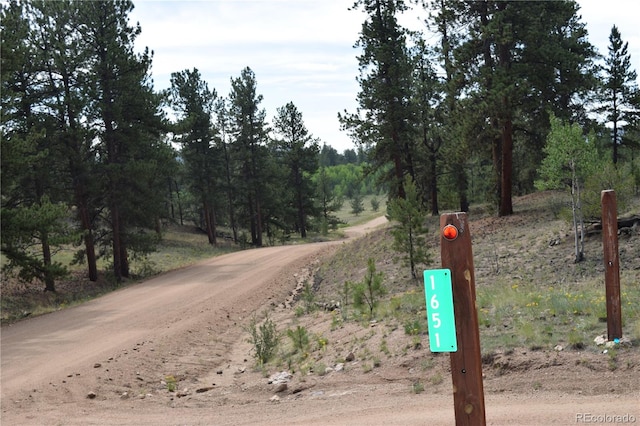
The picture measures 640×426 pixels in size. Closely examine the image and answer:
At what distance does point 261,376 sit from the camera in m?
10.1

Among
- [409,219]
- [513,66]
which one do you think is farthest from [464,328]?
[513,66]

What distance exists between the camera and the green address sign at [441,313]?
12.0 feet

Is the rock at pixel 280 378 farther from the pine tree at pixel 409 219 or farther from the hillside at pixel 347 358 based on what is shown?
the pine tree at pixel 409 219

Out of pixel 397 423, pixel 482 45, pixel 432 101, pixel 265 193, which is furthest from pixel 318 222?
pixel 397 423

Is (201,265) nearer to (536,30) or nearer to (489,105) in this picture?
(489,105)

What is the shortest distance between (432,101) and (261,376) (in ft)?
77.5

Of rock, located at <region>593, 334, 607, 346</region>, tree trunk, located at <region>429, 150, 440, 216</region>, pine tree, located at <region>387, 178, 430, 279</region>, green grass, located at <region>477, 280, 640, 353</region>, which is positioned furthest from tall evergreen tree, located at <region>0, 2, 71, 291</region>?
tree trunk, located at <region>429, 150, 440, 216</region>

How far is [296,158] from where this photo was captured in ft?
170

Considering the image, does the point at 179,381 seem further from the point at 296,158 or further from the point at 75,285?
the point at 296,158

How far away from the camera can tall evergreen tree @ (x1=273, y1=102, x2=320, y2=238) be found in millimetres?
49500

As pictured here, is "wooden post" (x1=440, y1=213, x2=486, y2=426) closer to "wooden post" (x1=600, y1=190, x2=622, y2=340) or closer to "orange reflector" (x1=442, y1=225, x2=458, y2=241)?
"orange reflector" (x1=442, y1=225, x2=458, y2=241)

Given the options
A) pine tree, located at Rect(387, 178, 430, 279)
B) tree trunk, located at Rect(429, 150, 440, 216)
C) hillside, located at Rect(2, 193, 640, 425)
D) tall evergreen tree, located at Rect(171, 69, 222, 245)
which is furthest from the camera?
tall evergreen tree, located at Rect(171, 69, 222, 245)

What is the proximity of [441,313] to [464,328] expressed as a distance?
186mm

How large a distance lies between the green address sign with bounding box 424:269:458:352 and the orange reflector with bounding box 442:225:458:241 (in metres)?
0.22
